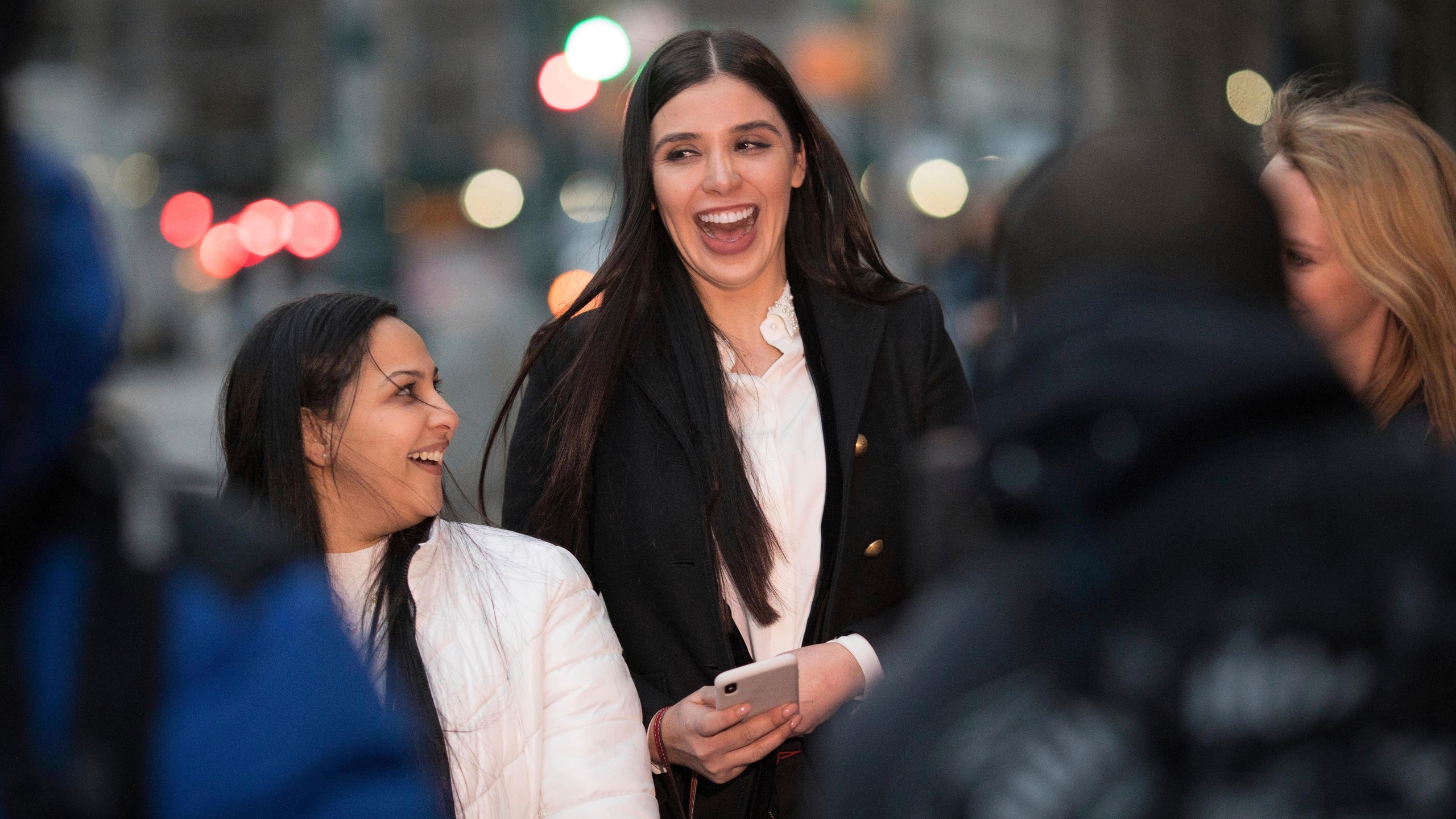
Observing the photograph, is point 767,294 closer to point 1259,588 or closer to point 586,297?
point 586,297

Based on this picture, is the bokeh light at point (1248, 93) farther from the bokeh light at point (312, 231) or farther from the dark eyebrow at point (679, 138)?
the bokeh light at point (312, 231)

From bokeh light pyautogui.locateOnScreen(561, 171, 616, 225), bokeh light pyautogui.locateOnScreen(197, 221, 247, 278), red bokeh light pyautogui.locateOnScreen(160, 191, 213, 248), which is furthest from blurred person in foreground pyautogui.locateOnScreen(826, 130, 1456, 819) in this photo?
red bokeh light pyautogui.locateOnScreen(160, 191, 213, 248)

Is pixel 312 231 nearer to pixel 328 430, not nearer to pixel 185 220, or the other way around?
pixel 185 220

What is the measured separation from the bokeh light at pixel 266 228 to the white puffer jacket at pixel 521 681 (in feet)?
116

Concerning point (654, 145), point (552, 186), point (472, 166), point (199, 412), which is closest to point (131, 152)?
point (472, 166)

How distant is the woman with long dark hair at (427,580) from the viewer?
2.63 meters

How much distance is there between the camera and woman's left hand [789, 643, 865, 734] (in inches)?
118

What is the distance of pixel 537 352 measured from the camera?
3.37 meters

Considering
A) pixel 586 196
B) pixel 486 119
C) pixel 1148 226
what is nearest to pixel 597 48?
pixel 1148 226

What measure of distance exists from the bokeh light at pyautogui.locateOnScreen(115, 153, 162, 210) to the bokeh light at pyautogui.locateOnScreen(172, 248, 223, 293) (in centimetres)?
528

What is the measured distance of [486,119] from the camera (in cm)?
5447

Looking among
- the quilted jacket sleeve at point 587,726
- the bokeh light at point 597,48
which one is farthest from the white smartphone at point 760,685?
the bokeh light at point 597,48

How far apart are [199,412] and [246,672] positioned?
18600 millimetres

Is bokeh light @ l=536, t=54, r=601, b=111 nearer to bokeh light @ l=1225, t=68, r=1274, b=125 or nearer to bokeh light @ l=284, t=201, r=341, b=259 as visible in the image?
bokeh light @ l=1225, t=68, r=1274, b=125
